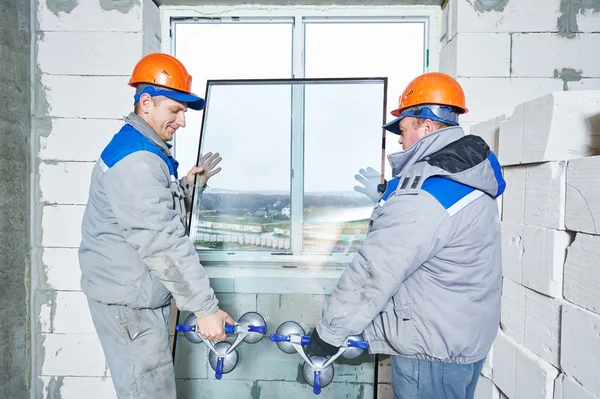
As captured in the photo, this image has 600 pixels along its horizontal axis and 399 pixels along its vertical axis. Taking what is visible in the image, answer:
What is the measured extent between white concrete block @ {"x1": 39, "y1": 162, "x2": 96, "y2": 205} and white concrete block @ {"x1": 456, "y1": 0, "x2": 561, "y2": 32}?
224 cm

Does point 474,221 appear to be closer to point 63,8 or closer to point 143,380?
point 143,380

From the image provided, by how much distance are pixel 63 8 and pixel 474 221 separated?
7.83 ft

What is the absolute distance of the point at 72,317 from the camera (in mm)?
2145

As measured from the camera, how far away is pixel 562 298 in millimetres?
1273

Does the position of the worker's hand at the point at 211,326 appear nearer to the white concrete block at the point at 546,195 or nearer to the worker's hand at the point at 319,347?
the worker's hand at the point at 319,347

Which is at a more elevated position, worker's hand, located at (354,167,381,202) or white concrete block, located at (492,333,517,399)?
worker's hand, located at (354,167,381,202)

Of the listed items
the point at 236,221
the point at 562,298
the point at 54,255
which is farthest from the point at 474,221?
the point at 54,255

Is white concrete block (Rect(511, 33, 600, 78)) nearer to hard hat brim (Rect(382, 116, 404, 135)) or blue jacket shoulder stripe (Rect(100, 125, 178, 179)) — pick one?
hard hat brim (Rect(382, 116, 404, 135))

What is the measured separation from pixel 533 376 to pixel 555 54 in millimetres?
1673

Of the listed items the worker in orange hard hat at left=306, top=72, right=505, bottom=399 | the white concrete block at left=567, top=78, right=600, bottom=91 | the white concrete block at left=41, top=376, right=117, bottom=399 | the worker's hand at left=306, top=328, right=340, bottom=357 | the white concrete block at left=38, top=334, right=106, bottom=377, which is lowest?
the white concrete block at left=41, top=376, right=117, bottom=399

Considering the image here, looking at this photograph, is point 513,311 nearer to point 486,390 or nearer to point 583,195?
point 486,390

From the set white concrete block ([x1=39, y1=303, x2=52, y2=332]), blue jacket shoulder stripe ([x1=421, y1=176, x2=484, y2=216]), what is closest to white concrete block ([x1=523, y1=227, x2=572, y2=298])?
blue jacket shoulder stripe ([x1=421, y1=176, x2=484, y2=216])

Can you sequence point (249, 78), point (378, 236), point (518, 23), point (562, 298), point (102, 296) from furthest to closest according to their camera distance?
point (249, 78)
point (518, 23)
point (102, 296)
point (562, 298)
point (378, 236)

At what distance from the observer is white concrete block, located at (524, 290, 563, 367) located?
1288 mm
